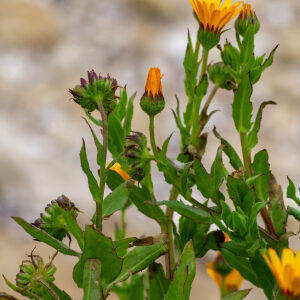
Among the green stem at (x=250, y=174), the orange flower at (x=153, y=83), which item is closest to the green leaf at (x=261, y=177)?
the green stem at (x=250, y=174)

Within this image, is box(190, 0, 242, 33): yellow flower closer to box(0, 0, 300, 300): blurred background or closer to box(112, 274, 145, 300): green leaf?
box(112, 274, 145, 300): green leaf

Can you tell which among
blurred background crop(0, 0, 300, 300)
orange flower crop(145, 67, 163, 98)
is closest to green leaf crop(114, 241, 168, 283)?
orange flower crop(145, 67, 163, 98)

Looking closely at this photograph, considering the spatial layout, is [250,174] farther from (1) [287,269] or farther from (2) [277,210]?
(1) [287,269]

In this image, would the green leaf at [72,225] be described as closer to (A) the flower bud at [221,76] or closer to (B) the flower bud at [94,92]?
(B) the flower bud at [94,92]

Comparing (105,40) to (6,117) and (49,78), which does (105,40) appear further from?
(6,117)

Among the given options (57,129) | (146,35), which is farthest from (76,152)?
(146,35)

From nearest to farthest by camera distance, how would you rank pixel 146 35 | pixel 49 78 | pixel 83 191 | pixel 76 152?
pixel 83 191, pixel 76 152, pixel 49 78, pixel 146 35
